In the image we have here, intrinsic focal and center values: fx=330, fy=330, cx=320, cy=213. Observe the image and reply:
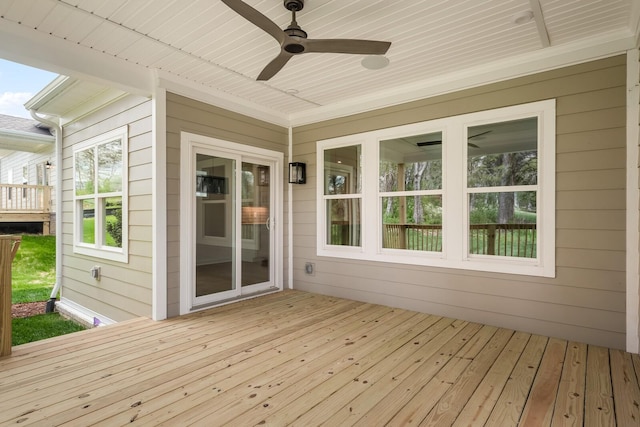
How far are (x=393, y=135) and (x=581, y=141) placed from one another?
6.31 ft

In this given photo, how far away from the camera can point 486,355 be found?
2803 mm

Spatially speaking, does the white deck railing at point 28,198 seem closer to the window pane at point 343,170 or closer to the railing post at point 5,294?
the railing post at point 5,294

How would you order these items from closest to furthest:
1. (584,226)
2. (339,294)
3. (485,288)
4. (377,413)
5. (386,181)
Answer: (377,413) < (584,226) < (485,288) < (386,181) < (339,294)

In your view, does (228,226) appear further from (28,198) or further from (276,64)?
(28,198)

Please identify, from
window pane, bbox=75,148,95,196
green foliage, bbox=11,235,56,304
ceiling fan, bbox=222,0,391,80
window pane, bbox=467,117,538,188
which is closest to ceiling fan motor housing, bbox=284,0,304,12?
ceiling fan, bbox=222,0,391,80

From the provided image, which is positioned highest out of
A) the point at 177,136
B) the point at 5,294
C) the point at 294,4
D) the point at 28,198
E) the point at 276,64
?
the point at 294,4

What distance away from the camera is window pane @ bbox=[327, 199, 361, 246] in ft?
15.2

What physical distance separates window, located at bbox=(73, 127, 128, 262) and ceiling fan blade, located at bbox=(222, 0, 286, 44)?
2.73m

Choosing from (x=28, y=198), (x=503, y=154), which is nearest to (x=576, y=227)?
(x=503, y=154)

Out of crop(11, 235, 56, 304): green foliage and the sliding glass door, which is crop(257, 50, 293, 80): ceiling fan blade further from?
crop(11, 235, 56, 304): green foliage

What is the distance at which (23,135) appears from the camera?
7.05m

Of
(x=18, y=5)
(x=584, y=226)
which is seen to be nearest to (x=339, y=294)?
(x=584, y=226)

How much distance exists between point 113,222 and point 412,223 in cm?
389

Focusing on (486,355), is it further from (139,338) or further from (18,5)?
(18,5)
